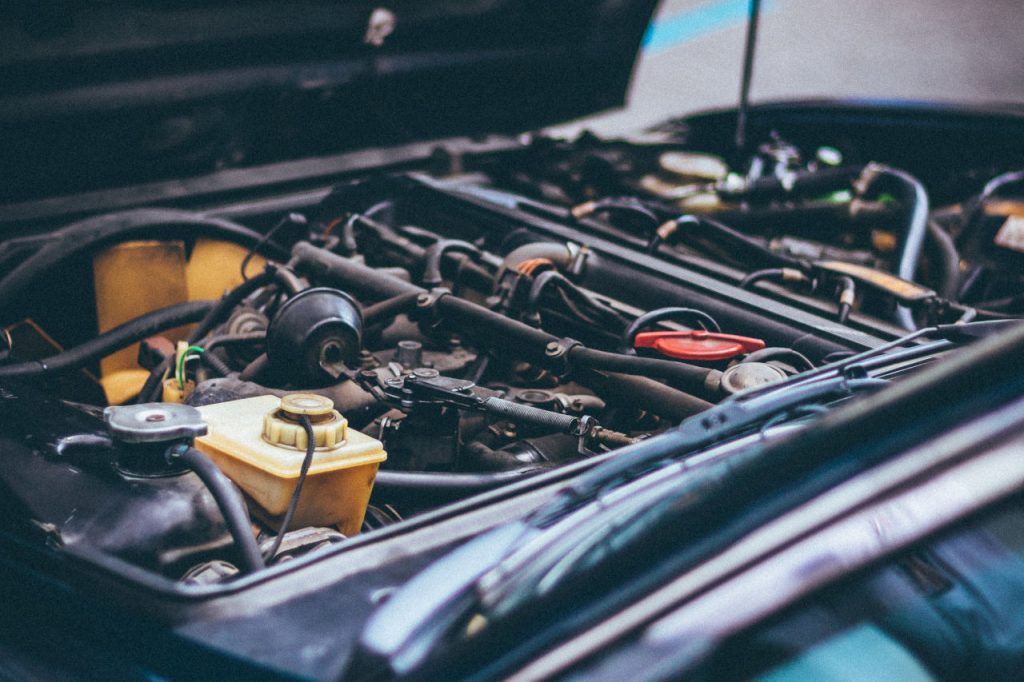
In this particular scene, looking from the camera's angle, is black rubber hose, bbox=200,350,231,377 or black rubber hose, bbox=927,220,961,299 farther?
black rubber hose, bbox=927,220,961,299

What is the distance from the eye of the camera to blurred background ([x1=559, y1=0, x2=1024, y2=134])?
659cm

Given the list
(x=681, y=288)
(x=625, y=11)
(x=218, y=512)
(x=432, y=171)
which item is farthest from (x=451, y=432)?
(x=625, y=11)

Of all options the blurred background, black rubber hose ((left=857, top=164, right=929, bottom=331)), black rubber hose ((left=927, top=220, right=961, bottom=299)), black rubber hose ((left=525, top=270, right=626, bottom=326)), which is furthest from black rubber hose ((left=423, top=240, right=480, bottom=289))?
the blurred background

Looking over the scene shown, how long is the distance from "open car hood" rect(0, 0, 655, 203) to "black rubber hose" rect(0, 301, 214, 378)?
1.52ft

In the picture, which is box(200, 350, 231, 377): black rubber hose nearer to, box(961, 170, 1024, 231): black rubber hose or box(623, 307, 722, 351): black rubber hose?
box(623, 307, 722, 351): black rubber hose

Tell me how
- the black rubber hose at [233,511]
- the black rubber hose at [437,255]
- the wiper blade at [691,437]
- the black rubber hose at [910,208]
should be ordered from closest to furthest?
the wiper blade at [691,437] → the black rubber hose at [233,511] → the black rubber hose at [437,255] → the black rubber hose at [910,208]

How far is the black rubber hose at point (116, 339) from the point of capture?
1.42 metres

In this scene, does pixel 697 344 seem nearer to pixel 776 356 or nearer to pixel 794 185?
pixel 776 356

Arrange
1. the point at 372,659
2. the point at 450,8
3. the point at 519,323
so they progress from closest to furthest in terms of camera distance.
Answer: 1. the point at 372,659
2. the point at 519,323
3. the point at 450,8

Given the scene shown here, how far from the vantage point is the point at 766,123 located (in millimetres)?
2973

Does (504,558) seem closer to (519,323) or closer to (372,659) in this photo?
(372,659)

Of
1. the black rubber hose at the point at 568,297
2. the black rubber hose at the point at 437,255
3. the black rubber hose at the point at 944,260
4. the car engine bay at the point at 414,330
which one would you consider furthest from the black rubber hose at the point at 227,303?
the black rubber hose at the point at 944,260

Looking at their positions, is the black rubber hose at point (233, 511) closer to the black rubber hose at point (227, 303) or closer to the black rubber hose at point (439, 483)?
the black rubber hose at point (439, 483)

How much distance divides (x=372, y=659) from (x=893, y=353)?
866 millimetres
